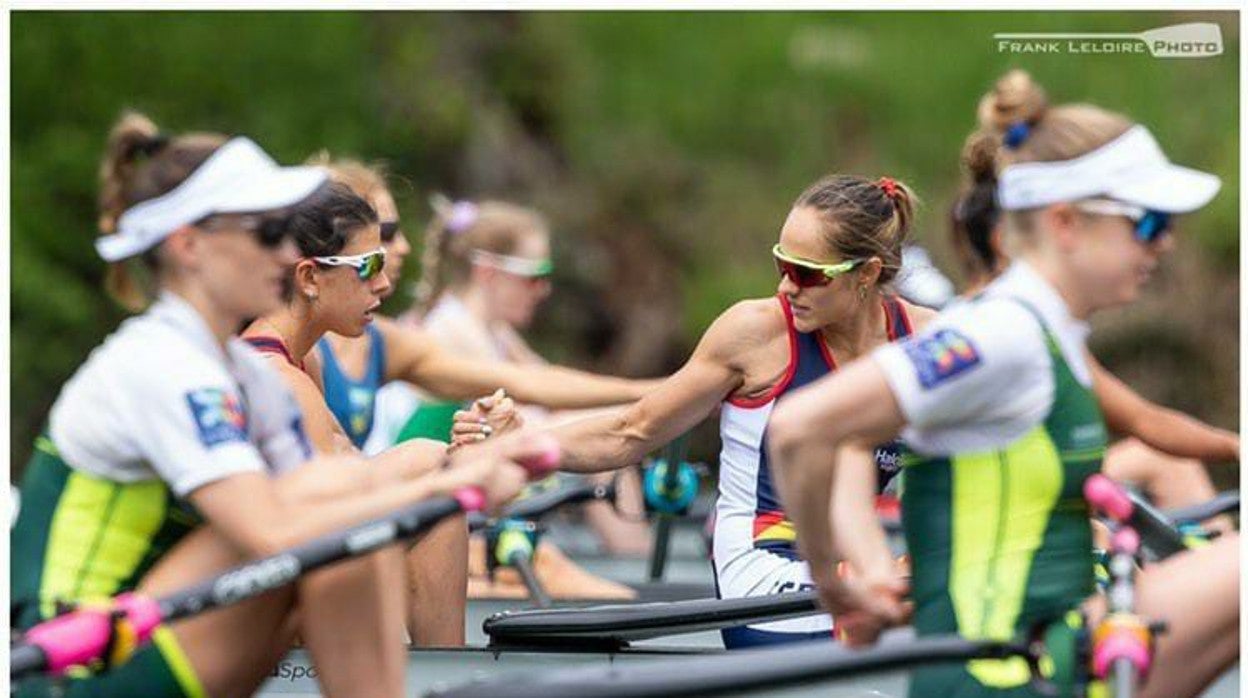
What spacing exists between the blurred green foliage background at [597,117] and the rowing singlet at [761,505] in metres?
9.11

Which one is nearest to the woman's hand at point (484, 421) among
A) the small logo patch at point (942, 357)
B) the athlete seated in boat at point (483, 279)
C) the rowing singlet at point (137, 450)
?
the rowing singlet at point (137, 450)

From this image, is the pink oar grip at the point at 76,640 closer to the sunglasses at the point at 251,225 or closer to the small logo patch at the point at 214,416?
the small logo patch at the point at 214,416

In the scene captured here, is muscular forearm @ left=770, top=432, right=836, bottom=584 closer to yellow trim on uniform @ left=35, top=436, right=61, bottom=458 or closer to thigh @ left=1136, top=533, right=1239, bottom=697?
thigh @ left=1136, top=533, right=1239, bottom=697

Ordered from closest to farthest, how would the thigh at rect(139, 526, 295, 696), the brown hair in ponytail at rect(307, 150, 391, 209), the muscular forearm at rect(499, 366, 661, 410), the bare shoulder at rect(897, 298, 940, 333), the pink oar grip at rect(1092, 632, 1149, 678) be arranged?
the pink oar grip at rect(1092, 632, 1149, 678), the thigh at rect(139, 526, 295, 696), the bare shoulder at rect(897, 298, 940, 333), the brown hair in ponytail at rect(307, 150, 391, 209), the muscular forearm at rect(499, 366, 661, 410)

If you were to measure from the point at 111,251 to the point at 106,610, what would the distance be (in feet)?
1.96

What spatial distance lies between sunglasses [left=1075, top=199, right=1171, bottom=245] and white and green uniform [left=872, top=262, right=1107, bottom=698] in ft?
0.43

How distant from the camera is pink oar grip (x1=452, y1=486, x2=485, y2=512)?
351cm

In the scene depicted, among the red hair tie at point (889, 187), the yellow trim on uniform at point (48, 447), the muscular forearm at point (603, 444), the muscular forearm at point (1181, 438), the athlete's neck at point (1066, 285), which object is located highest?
the athlete's neck at point (1066, 285)

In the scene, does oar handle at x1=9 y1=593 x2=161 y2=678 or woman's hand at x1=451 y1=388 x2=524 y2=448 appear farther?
woman's hand at x1=451 y1=388 x2=524 y2=448

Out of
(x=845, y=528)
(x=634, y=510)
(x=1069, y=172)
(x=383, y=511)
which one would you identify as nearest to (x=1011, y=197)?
(x=1069, y=172)

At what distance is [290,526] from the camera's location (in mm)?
3482

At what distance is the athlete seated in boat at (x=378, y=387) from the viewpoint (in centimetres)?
596

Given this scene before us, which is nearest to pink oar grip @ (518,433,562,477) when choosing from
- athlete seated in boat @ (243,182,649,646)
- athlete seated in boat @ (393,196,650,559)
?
athlete seated in boat @ (243,182,649,646)

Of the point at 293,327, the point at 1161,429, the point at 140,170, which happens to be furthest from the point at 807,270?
the point at 140,170
